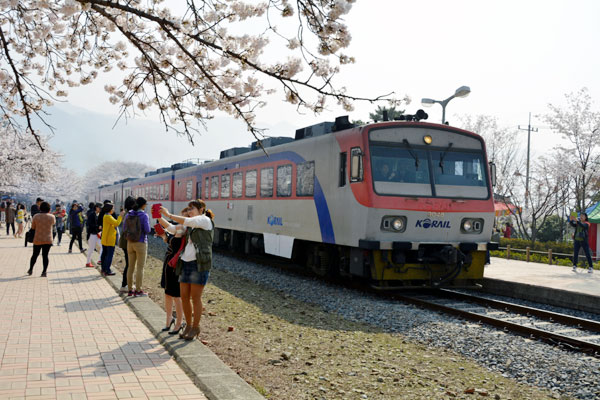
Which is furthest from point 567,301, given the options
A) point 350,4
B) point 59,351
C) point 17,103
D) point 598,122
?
point 598,122

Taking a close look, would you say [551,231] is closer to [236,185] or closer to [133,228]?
[236,185]

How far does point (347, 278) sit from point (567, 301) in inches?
184

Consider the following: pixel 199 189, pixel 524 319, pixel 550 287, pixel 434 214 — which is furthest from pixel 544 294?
pixel 199 189

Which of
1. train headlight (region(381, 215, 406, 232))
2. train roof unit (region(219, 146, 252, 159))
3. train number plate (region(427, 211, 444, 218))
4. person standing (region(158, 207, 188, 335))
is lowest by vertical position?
person standing (region(158, 207, 188, 335))

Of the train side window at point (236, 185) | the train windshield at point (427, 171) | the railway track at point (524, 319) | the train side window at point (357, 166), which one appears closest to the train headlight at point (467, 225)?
the train windshield at point (427, 171)

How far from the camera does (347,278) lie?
44.0 feet

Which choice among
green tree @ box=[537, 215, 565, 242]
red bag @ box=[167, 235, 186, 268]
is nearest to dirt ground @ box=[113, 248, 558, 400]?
red bag @ box=[167, 235, 186, 268]

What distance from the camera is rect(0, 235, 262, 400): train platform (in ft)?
15.5

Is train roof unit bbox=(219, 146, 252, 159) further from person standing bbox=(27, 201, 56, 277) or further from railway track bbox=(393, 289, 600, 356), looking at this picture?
railway track bbox=(393, 289, 600, 356)

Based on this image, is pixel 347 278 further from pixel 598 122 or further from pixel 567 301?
pixel 598 122

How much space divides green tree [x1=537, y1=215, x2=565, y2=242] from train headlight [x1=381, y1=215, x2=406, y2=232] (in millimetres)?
24641

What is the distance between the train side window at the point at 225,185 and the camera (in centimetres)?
1822

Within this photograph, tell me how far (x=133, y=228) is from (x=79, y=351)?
389 centimetres

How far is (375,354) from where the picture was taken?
6.51 metres
